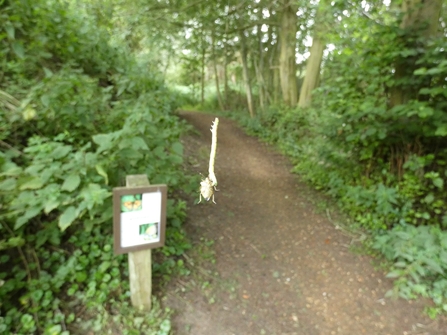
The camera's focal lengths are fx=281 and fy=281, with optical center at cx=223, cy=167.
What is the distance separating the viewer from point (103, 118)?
11.2ft

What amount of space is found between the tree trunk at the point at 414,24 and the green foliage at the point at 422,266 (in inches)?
78.1

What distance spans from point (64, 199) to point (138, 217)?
22.7 inches

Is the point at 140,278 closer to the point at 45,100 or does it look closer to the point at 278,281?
the point at 278,281

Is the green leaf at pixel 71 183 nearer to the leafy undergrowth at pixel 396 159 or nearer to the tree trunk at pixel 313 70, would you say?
the leafy undergrowth at pixel 396 159

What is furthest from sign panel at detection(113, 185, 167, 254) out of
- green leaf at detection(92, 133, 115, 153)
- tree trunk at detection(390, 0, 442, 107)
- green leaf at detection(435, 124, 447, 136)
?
tree trunk at detection(390, 0, 442, 107)

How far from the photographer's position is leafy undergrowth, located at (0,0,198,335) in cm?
219

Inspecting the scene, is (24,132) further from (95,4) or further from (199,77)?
(199,77)

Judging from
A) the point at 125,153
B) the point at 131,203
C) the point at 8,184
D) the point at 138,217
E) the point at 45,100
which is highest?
the point at 45,100

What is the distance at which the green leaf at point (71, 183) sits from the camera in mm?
2107

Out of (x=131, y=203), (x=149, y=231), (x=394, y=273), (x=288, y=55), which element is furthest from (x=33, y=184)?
(x=288, y=55)

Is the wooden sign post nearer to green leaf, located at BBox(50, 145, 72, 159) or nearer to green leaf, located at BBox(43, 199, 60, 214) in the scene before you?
green leaf, located at BBox(43, 199, 60, 214)

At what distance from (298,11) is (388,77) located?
6744 millimetres

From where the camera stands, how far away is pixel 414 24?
378 cm

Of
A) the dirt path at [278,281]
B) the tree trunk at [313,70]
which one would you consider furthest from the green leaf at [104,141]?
the tree trunk at [313,70]
